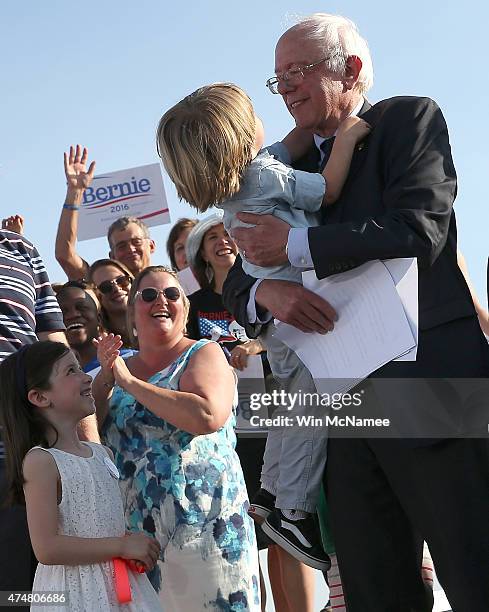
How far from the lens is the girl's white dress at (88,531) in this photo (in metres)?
3.49

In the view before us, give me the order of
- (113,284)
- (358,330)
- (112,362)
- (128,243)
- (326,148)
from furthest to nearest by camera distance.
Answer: (128,243) < (113,284) < (112,362) < (326,148) < (358,330)

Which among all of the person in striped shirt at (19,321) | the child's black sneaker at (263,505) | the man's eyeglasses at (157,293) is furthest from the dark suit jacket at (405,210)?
the man's eyeglasses at (157,293)

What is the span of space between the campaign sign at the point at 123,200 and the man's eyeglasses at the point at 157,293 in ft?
12.8

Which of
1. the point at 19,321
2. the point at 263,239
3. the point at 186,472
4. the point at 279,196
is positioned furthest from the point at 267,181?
the point at 186,472

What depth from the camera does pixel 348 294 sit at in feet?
9.39

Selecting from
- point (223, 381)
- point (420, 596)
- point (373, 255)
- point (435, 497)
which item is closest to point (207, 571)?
point (223, 381)

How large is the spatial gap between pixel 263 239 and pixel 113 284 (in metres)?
3.01

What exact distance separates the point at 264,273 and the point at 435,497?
2.80 ft

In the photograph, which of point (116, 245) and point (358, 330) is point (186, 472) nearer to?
point (358, 330)

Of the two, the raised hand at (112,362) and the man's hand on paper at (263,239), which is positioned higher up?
the raised hand at (112,362)

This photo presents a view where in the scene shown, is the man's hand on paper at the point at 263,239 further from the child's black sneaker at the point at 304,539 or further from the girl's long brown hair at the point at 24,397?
the girl's long brown hair at the point at 24,397

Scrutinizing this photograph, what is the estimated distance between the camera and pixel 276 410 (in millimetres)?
A: 3436

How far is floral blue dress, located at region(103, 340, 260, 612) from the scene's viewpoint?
4051 mm

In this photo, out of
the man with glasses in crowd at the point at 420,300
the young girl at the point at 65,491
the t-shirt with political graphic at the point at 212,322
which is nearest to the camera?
the man with glasses in crowd at the point at 420,300
